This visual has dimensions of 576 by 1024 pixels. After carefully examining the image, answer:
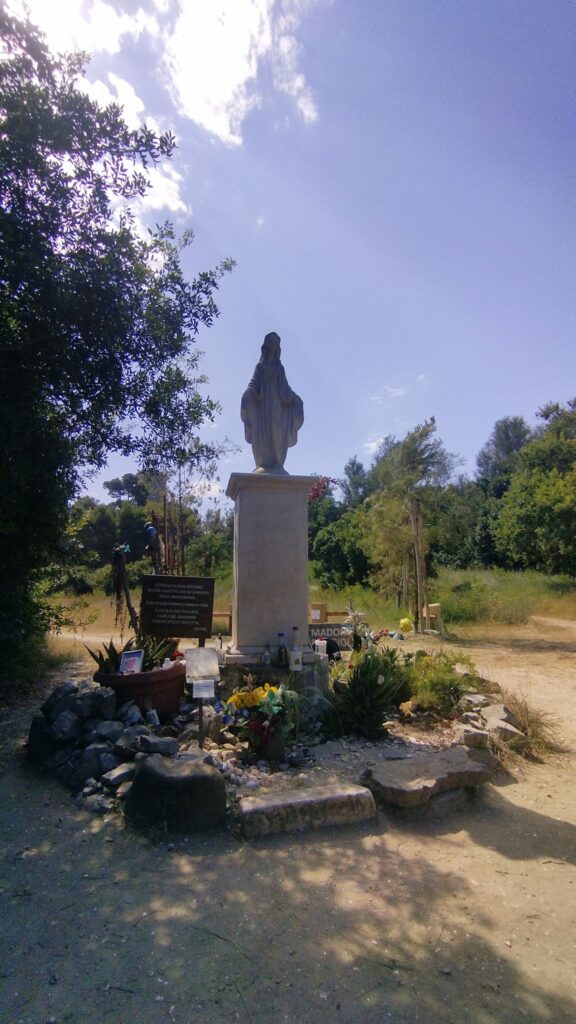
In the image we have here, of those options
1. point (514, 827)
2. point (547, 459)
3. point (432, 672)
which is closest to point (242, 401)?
point (432, 672)

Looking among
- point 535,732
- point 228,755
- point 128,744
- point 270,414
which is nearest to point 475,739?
point 535,732

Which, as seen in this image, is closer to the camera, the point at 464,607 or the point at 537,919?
the point at 537,919

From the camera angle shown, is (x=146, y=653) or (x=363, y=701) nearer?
(x=363, y=701)

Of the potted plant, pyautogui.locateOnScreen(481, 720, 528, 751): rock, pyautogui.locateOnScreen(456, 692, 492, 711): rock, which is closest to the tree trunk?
pyautogui.locateOnScreen(456, 692, 492, 711): rock

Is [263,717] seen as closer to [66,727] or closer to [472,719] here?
[66,727]

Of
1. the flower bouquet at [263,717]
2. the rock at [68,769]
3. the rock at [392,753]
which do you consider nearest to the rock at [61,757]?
the rock at [68,769]


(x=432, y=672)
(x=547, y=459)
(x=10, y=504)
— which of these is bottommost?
(x=432, y=672)

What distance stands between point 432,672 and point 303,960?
4331 millimetres

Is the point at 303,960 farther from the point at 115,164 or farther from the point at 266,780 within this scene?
the point at 115,164

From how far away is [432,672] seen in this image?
644 centimetres

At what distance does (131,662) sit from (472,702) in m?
3.54

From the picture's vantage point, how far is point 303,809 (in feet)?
11.9

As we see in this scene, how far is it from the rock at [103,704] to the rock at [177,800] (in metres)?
1.28

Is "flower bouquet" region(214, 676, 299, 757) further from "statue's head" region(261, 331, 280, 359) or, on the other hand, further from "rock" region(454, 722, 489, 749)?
"statue's head" region(261, 331, 280, 359)
